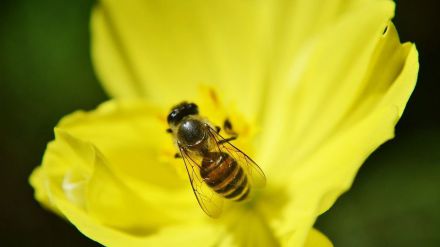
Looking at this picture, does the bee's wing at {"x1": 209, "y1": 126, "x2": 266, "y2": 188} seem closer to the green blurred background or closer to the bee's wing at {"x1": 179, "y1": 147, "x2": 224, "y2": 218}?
the bee's wing at {"x1": 179, "y1": 147, "x2": 224, "y2": 218}

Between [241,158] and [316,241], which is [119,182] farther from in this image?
[316,241]

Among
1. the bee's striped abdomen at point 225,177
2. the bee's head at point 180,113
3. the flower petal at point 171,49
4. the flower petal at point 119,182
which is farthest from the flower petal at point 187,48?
the bee's striped abdomen at point 225,177

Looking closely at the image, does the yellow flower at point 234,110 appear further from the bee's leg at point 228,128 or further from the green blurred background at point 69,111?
the green blurred background at point 69,111

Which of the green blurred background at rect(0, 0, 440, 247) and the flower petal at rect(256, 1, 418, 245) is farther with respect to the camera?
the green blurred background at rect(0, 0, 440, 247)

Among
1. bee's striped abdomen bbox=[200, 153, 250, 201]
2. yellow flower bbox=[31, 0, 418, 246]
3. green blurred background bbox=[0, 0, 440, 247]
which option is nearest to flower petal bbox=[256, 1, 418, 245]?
yellow flower bbox=[31, 0, 418, 246]

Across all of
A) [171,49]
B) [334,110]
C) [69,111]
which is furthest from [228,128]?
[69,111]
